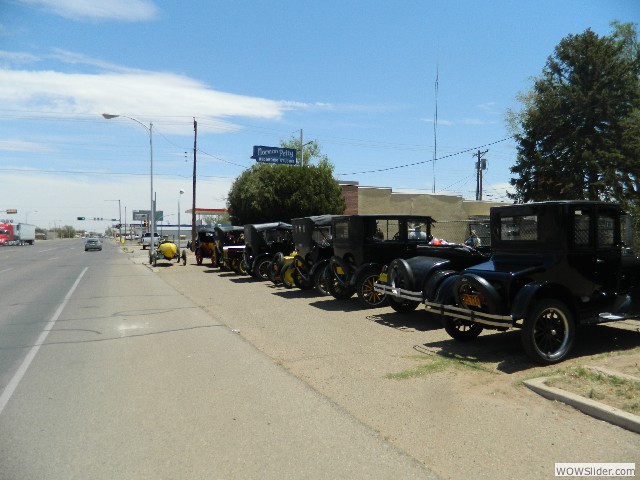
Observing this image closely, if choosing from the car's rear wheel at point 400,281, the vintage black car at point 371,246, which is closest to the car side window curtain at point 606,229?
the car's rear wheel at point 400,281

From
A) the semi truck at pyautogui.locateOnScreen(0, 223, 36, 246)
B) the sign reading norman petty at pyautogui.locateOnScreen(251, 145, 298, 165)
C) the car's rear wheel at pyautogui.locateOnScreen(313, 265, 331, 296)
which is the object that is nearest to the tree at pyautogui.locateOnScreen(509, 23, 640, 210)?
the sign reading norman petty at pyautogui.locateOnScreen(251, 145, 298, 165)

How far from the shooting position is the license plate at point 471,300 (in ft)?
23.1

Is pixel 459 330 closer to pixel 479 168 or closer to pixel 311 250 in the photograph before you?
pixel 311 250

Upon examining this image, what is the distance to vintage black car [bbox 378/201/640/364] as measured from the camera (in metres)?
6.59

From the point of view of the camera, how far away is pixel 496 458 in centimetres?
399

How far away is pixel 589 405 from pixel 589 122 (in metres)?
24.7

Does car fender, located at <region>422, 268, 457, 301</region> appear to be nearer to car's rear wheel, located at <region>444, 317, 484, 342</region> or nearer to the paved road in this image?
car's rear wheel, located at <region>444, 317, 484, 342</region>

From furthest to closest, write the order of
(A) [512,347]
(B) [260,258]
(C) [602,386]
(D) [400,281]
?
(B) [260,258]
(D) [400,281]
(A) [512,347]
(C) [602,386]

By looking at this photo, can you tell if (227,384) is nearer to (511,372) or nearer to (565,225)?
Result: (511,372)

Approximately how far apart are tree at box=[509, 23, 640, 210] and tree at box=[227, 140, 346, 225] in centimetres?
1165

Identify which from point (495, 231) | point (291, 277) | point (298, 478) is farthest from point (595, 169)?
point (298, 478)

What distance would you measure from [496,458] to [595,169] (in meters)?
24.4

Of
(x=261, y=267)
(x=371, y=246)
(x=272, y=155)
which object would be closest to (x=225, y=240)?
(x=261, y=267)

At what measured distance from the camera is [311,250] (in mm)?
14406
